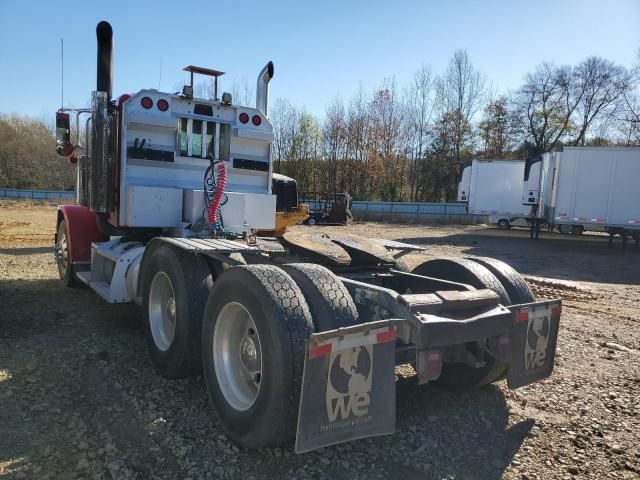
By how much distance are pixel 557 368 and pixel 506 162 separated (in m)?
21.2

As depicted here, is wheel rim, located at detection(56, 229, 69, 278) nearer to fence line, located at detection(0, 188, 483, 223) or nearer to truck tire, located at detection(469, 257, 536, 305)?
truck tire, located at detection(469, 257, 536, 305)

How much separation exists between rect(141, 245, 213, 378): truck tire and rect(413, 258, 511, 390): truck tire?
2.01 metres

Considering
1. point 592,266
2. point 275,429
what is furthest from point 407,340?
point 592,266

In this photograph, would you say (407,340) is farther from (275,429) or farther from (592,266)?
(592,266)

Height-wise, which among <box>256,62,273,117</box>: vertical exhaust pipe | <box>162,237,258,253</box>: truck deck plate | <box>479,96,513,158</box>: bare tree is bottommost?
<box>162,237,258,253</box>: truck deck plate

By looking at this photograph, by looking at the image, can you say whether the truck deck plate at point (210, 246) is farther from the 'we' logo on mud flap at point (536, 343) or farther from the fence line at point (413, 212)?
the fence line at point (413, 212)

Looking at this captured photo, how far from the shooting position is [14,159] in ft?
157

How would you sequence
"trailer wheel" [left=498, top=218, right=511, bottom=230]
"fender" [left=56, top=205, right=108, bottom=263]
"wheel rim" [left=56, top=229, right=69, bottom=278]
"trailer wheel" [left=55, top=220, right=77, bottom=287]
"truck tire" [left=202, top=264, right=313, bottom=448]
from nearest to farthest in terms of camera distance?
"truck tire" [left=202, top=264, right=313, bottom=448], "fender" [left=56, top=205, right=108, bottom=263], "trailer wheel" [left=55, top=220, right=77, bottom=287], "wheel rim" [left=56, top=229, right=69, bottom=278], "trailer wheel" [left=498, top=218, right=511, bottom=230]

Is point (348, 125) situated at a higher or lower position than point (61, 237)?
higher

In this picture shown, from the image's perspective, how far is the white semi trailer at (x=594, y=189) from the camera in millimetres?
17578

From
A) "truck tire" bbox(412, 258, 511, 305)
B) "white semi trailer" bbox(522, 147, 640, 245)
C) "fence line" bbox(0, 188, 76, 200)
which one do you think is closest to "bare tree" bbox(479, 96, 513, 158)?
"white semi trailer" bbox(522, 147, 640, 245)

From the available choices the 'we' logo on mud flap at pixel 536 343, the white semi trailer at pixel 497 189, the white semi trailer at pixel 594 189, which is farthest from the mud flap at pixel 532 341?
the white semi trailer at pixel 497 189

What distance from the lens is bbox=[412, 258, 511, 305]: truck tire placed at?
387 centimetres

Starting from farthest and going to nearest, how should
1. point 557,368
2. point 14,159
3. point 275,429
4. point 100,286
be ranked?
1. point 14,159
2. point 100,286
3. point 557,368
4. point 275,429
